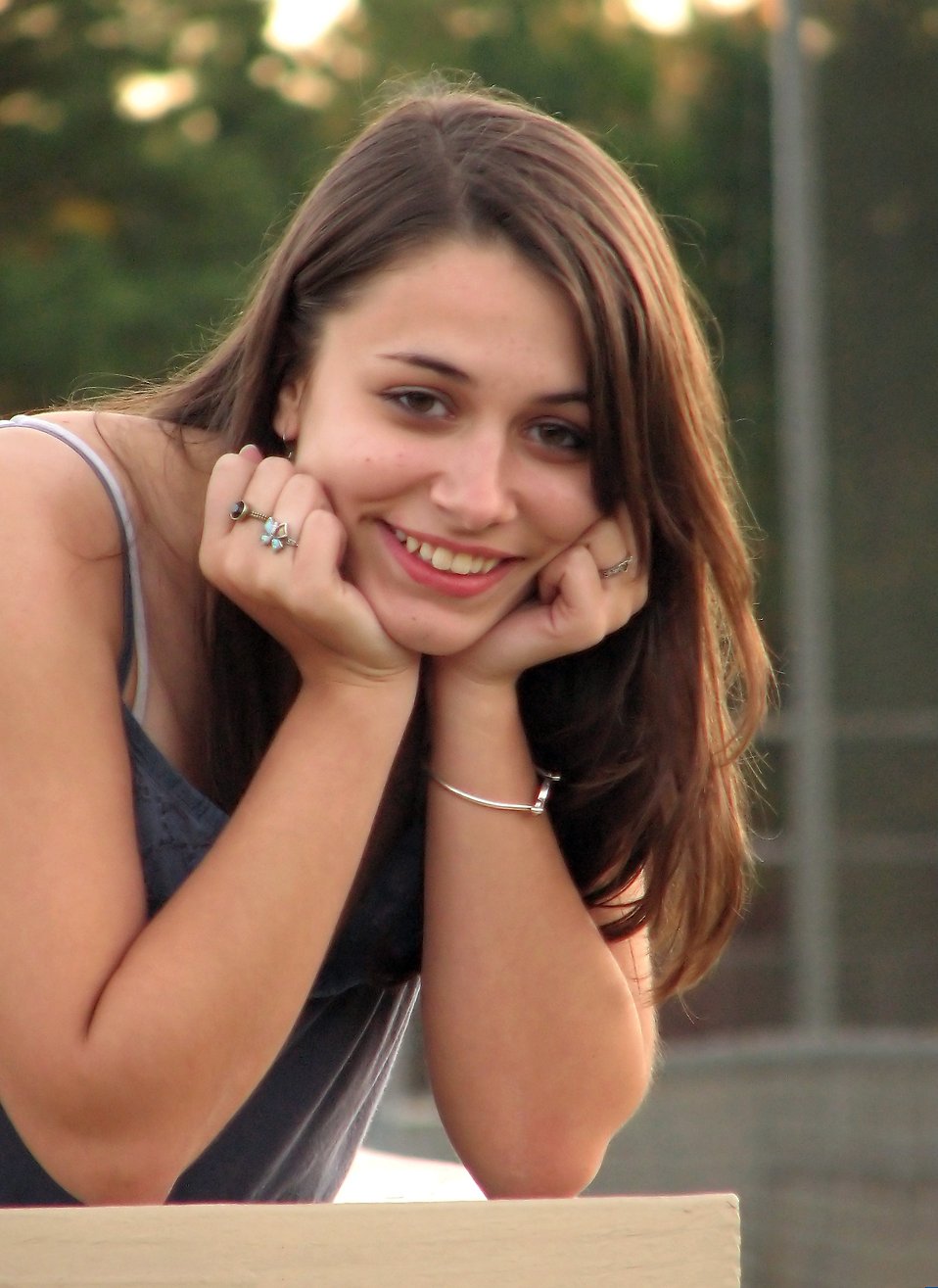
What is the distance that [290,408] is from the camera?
85.4 inches

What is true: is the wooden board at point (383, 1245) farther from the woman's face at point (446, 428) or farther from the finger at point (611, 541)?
the finger at point (611, 541)

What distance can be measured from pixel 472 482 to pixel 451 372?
12 centimetres

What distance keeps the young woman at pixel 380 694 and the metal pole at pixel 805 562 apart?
402 centimetres

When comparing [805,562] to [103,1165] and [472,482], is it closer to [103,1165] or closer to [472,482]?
[472,482]

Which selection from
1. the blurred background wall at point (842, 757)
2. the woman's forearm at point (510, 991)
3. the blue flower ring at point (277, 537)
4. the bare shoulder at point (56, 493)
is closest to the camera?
the bare shoulder at point (56, 493)

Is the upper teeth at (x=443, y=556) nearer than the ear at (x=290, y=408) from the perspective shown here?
Yes

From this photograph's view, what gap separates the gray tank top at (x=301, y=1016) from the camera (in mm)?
2025

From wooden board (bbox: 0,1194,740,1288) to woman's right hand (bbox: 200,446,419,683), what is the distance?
0.78m

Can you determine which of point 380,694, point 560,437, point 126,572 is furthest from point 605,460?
point 126,572

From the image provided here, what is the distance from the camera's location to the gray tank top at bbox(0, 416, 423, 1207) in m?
2.03

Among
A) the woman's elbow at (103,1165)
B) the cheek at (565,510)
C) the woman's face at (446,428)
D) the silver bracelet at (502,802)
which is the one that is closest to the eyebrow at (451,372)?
the woman's face at (446,428)

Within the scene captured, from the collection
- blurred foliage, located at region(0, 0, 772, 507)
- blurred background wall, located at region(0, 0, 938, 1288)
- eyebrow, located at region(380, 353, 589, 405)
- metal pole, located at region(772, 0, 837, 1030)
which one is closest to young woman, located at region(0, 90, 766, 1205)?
eyebrow, located at region(380, 353, 589, 405)

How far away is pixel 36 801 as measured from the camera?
1.80 meters

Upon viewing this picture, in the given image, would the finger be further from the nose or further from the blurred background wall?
the blurred background wall
